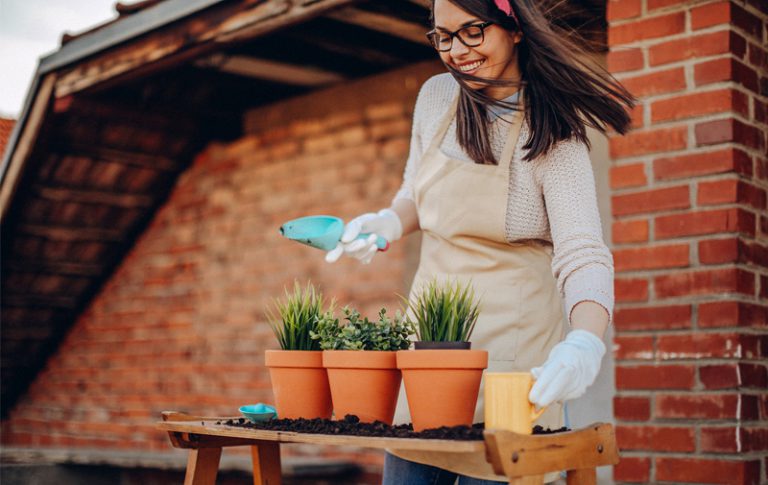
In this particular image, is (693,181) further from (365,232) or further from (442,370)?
(442,370)

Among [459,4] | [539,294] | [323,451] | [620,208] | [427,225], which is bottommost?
[323,451]

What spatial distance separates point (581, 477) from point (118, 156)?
3839 millimetres

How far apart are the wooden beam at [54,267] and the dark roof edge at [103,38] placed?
49 cm

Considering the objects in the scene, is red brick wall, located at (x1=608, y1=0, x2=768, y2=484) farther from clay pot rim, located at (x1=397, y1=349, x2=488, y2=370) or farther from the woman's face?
clay pot rim, located at (x1=397, y1=349, x2=488, y2=370)

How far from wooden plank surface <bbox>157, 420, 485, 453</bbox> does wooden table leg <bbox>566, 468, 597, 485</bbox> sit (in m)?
0.23

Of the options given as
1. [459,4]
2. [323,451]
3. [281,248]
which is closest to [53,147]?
[281,248]

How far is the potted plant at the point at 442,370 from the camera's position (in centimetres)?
149

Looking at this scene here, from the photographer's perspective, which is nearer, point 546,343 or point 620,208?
point 546,343

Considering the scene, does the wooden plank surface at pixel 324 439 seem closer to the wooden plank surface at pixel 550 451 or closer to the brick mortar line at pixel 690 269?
the wooden plank surface at pixel 550 451

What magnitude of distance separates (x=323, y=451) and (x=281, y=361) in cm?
295

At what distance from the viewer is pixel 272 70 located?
446 centimetres

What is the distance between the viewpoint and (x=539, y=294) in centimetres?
179

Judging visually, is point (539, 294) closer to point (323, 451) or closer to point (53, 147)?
point (323, 451)

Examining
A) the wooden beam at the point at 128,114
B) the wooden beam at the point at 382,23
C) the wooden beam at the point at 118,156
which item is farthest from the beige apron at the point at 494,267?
the wooden beam at the point at 118,156
